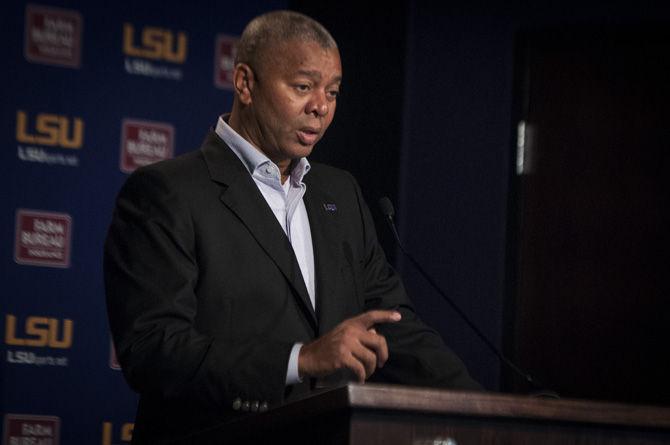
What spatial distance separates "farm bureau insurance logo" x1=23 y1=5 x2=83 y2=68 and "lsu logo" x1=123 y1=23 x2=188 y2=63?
183 millimetres

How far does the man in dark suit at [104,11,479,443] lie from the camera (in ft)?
7.39

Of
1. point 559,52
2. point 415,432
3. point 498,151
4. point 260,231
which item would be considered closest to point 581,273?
point 498,151

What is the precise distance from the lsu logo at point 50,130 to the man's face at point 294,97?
1.49 metres

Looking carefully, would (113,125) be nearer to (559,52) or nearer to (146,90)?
(146,90)

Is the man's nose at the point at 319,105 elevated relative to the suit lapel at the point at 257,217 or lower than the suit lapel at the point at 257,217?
elevated

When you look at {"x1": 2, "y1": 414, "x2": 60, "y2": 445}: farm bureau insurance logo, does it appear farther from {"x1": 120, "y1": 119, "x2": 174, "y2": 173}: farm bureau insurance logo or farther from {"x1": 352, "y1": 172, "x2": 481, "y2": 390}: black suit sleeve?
{"x1": 352, "y1": 172, "x2": 481, "y2": 390}: black suit sleeve

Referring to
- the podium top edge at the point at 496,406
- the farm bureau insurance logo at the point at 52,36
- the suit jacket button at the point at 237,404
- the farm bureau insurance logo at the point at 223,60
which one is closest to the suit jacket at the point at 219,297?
the suit jacket button at the point at 237,404

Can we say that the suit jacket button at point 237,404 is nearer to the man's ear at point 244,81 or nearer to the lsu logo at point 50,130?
the man's ear at point 244,81

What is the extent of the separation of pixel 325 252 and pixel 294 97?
0.38 meters

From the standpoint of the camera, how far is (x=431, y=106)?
14.9 feet

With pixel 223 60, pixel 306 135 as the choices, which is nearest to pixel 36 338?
pixel 223 60

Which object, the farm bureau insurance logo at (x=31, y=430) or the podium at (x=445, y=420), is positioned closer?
the podium at (x=445, y=420)

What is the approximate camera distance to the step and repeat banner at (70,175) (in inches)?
159

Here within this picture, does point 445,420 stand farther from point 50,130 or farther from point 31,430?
point 50,130
